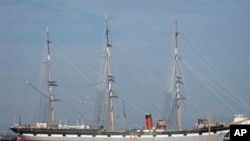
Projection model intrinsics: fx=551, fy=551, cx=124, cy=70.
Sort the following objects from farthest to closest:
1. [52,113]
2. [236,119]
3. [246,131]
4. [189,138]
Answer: [52,113] → [236,119] → [189,138] → [246,131]

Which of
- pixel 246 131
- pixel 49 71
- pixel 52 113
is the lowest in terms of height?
pixel 246 131

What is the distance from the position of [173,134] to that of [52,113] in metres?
27.7

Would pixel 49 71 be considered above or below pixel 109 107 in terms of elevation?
above

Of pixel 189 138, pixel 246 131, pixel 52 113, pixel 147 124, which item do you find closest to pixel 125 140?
pixel 147 124

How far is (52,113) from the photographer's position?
110 meters

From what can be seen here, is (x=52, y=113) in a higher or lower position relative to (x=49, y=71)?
lower

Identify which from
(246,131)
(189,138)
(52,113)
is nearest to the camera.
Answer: (246,131)

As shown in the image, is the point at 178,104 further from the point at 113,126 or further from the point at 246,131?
the point at 246,131

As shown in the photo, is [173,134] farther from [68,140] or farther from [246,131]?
[246,131]

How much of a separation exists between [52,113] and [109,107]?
12.3m

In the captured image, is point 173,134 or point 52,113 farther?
point 52,113

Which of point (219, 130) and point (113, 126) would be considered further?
point (113, 126)

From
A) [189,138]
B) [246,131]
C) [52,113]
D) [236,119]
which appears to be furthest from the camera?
[52,113]

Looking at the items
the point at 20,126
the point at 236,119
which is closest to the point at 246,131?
the point at 236,119
